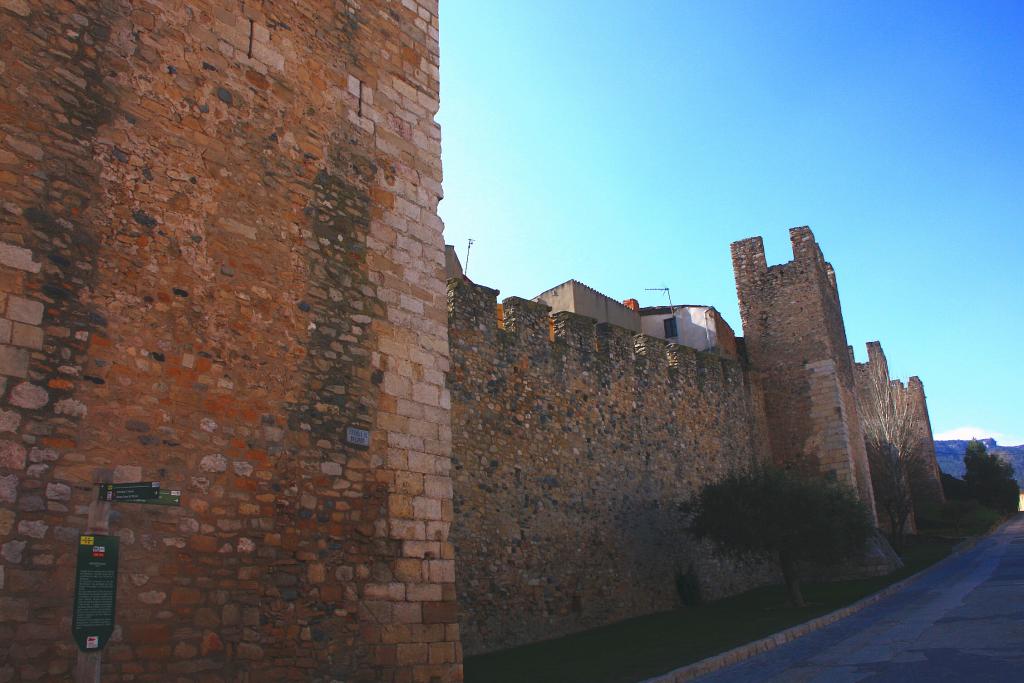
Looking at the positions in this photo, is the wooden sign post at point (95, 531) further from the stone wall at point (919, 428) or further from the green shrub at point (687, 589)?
Result: the stone wall at point (919, 428)

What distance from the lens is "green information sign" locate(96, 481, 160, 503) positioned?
4348mm

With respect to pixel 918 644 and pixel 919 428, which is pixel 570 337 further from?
pixel 919 428

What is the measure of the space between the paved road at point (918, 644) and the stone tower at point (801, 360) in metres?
6.38

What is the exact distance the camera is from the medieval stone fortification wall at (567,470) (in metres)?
12.2

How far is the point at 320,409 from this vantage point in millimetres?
6047

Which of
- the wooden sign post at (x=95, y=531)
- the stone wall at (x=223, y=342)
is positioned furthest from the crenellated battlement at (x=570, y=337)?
the wooden sign post at (x=95, y=531)

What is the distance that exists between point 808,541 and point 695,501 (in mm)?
2480

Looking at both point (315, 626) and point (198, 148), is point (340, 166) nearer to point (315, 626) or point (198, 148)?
point (198, 148)

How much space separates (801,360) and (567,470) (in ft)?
35.5

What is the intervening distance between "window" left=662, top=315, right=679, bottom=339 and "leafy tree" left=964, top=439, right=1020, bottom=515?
97.6 ft

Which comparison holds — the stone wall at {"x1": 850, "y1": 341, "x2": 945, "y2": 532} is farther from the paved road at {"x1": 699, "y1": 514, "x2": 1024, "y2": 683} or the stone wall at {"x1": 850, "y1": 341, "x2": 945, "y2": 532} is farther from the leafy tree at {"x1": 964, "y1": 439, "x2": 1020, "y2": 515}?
the paved road at {"x1": 699, "y1": 514, "x2": 1024, "y2": 683}

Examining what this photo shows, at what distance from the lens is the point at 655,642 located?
36.7 ft

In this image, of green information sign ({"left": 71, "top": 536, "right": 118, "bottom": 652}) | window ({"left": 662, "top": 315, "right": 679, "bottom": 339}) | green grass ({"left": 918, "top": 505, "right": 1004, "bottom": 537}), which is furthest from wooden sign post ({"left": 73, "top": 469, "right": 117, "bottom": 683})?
green grass ({"left": 918, "top": 505, "right": 1004, "bottom": 537})

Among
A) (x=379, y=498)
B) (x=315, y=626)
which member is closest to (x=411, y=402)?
(x=379, y=498)
